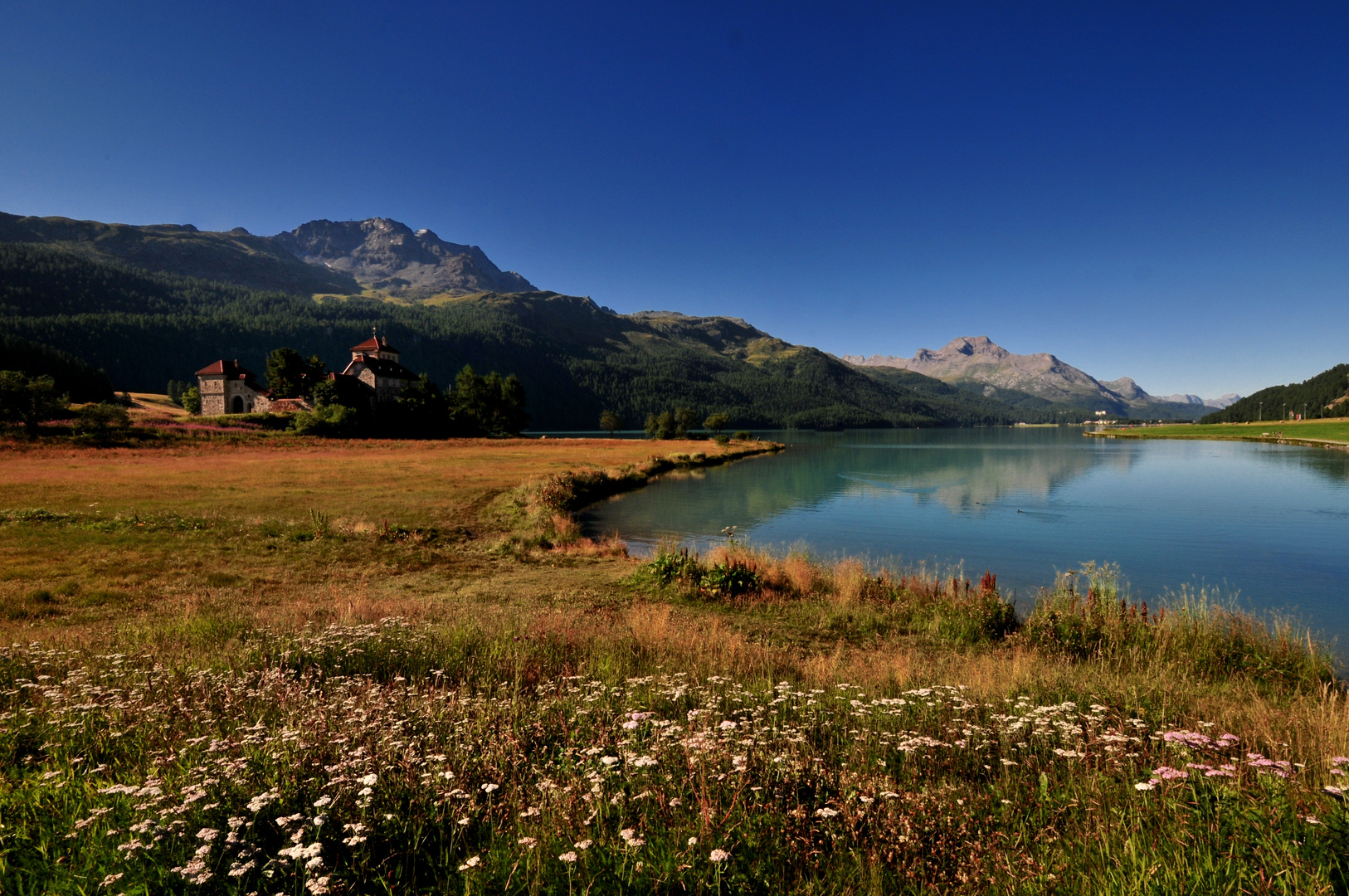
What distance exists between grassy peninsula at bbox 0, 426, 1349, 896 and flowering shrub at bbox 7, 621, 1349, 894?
0.03 m

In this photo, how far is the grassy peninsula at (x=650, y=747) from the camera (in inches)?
132

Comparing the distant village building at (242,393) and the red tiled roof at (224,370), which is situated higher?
the red tiled roof at (224,370)

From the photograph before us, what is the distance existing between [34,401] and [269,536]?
64.8 meters

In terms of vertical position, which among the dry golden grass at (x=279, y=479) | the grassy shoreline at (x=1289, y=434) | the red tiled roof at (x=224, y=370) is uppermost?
the red tiled roof at (x=224, y=370)

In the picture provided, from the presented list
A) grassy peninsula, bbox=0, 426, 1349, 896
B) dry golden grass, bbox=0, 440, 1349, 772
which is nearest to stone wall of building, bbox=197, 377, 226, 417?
dry golden grass, bbox=0, 440, 1349, 772

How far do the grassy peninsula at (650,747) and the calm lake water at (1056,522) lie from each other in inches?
425

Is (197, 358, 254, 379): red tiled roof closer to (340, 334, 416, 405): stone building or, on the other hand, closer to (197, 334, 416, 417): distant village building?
(197, 334, 416, 417): distant village building

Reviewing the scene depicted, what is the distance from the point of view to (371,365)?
355ft

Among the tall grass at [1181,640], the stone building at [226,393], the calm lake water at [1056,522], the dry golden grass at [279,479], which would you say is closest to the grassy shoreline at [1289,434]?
the calm lake water at [1056,522]

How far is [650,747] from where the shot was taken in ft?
16.3

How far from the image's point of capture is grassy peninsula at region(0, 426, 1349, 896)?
11.0ft

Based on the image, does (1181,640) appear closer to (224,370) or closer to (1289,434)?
(224,370)

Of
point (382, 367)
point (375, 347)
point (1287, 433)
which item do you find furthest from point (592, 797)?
point (1287, 433)

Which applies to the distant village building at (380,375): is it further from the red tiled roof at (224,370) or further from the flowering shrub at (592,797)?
the flowering shrub at (592,797)
